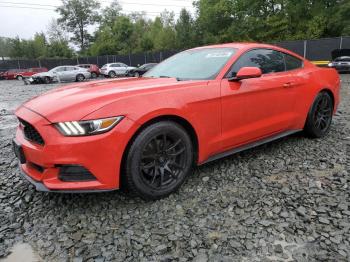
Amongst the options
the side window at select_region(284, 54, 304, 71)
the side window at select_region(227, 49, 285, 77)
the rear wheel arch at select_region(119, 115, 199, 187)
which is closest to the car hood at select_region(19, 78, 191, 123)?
the rear wheel arch at select_region(119, 115, 199, 187)

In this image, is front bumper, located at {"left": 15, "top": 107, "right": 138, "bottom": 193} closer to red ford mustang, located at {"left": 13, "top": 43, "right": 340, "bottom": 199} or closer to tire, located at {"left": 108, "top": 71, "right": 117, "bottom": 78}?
red ford mustang, located at {"left": 13, "top": 43, "right": 340, "bottom": 199}

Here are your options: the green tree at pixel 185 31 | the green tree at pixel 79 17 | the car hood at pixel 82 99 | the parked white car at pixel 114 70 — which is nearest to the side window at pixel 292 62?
the car hood at pixel 82 99

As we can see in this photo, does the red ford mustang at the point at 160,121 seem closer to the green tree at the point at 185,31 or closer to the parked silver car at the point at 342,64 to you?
the parked silver car at the point at 342,64

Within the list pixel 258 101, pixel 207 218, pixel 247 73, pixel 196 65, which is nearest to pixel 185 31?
pixel 196 65

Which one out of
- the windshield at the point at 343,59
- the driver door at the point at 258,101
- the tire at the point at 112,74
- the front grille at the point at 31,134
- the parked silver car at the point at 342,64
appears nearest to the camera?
the front grille at the point at 31,134

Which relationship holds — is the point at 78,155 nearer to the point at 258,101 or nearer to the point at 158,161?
the point at 158,161

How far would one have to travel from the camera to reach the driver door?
136 inches

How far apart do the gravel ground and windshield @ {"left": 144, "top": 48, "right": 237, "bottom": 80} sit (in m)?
1.05

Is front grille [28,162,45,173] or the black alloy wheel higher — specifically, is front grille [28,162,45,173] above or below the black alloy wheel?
above

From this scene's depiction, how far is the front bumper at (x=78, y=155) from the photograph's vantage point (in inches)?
101

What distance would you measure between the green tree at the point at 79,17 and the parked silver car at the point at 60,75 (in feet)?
133

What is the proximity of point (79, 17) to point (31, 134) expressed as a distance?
2629 inches

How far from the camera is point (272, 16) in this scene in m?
36.1

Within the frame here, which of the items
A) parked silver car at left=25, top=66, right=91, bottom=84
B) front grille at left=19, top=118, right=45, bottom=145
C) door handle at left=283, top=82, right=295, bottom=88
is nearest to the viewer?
front grille at left=19, top=118, right=45, bottom=145
